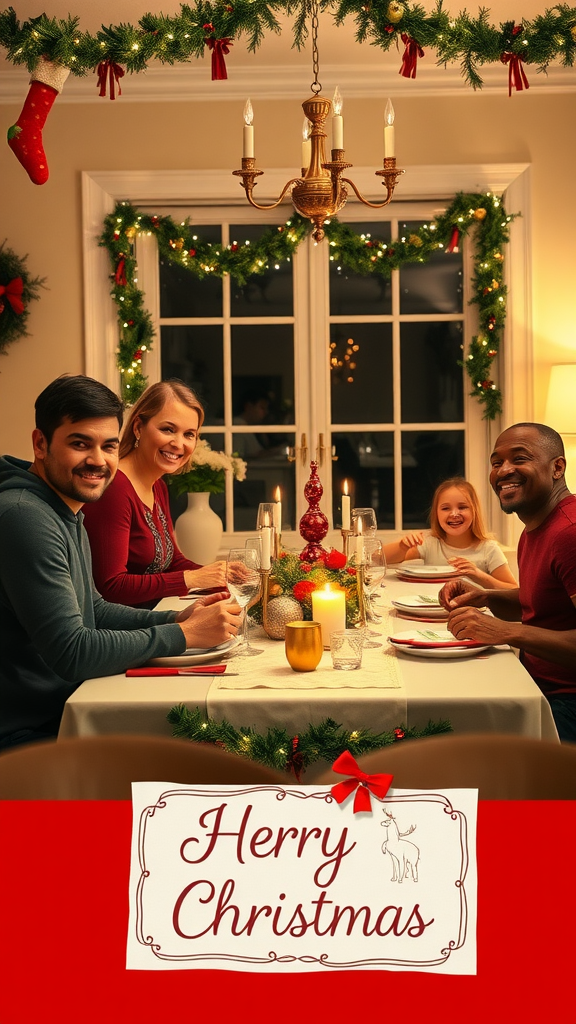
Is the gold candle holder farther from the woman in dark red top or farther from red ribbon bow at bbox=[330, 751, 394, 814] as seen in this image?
red ribbon bow at bbox=[330, 751, 394, 814]

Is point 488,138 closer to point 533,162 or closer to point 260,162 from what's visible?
point 533,162

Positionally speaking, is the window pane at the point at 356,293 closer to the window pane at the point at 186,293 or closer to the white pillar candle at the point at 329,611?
the window pane at the point at 186,293

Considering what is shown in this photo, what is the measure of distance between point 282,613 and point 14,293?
285 cm

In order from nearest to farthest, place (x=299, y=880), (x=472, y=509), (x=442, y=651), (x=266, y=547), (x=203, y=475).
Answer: (x=299, y=880), (x=442, y=651), (x=266, y=547), (x=472, y=509), (x=203, y=475)

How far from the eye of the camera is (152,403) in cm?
287

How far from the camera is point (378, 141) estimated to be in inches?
174

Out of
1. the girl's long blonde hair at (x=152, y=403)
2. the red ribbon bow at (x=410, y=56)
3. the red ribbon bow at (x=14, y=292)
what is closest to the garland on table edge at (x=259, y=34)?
the red ribbon bow at (x=410, y=56)

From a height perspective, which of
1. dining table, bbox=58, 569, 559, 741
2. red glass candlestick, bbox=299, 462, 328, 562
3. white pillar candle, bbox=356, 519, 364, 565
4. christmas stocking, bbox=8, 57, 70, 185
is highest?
christmas stocking, bbox=8, 57, 70, 185

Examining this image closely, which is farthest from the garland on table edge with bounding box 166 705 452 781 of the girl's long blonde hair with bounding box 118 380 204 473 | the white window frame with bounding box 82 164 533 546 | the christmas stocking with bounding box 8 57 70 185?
the white window frame with bounding box 82 164 533 546

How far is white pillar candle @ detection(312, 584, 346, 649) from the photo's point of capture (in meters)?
2.00

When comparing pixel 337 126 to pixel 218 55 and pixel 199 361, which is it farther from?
pixel 199 361

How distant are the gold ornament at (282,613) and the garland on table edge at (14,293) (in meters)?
2.80

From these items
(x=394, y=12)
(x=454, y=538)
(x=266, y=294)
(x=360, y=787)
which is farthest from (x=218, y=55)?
(x=360, y=787)

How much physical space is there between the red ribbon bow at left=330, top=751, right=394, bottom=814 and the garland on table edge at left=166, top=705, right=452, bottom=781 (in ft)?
2.71
